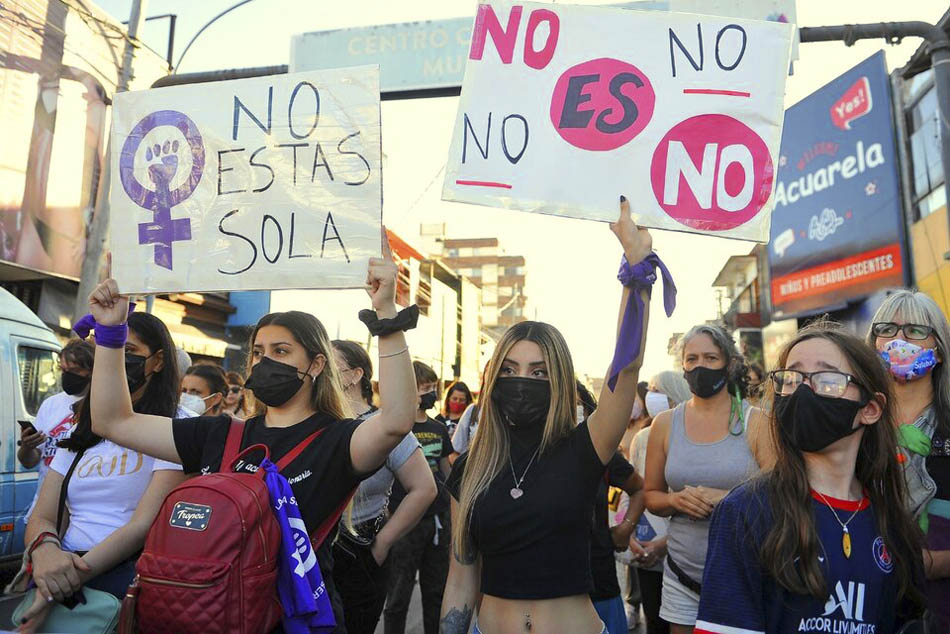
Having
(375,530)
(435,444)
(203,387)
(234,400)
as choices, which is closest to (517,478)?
(375,530)

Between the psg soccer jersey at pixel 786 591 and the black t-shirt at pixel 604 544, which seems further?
the black t-shirt at pixel 604 544

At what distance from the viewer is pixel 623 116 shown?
9.34ft

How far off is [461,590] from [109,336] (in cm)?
159

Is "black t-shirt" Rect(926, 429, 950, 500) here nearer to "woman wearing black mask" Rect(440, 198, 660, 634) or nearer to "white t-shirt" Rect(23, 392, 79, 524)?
"woman wearing black mask" Rect(440, 198, 660, 634)

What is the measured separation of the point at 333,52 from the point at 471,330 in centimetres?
3160

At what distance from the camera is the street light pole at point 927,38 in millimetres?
5945

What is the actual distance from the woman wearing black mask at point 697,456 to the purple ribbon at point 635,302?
1262 millimetres

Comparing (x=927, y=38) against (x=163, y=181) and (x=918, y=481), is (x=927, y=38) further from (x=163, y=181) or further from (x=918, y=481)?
(x=163, y=181)

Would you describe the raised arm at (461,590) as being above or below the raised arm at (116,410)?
below

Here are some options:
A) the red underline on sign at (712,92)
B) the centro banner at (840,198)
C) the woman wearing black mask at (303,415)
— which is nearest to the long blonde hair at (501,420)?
the woman wearing black mask at (303,415)

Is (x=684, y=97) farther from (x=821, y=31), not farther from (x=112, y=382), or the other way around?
(x=821, y=31)

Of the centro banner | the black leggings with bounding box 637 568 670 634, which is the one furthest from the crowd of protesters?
Result: the centro banner

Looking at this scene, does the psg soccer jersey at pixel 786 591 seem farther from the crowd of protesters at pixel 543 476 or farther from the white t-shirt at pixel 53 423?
the white t-shirt at pixel 53 423

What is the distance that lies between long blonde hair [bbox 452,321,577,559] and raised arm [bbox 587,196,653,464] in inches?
5.3
